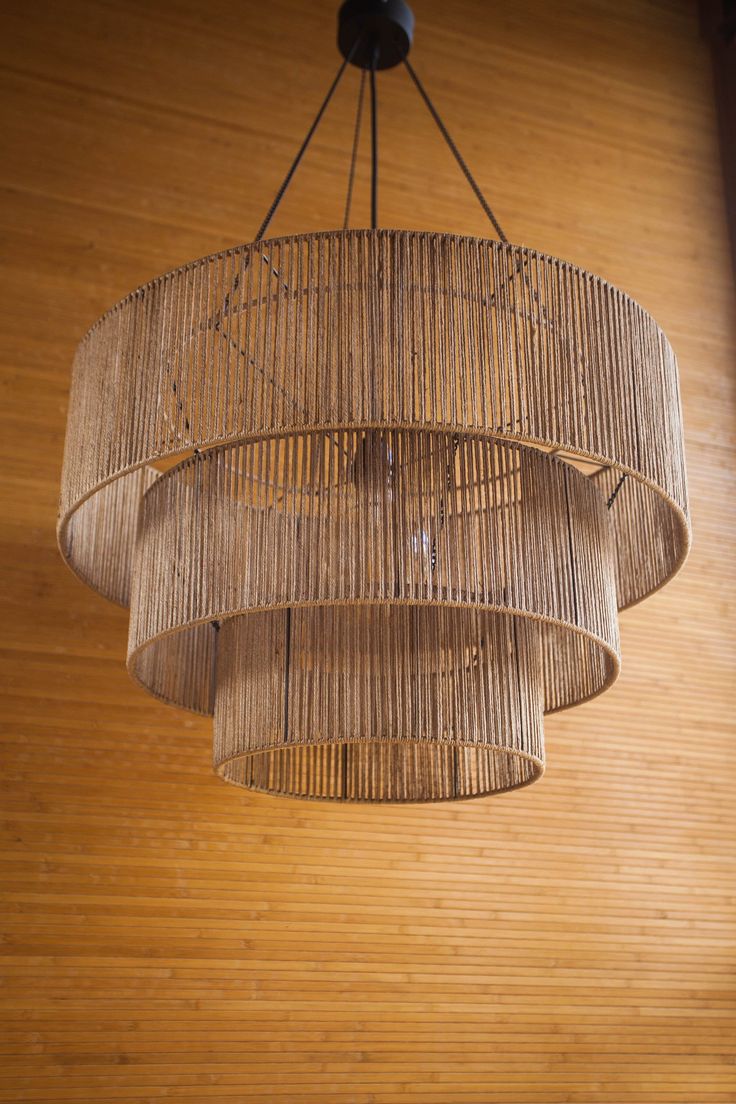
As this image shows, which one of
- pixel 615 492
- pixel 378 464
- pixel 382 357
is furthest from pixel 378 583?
pixel 615 492

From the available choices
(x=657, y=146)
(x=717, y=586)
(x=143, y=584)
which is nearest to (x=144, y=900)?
(x=143, y=584)

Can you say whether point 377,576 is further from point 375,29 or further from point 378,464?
point 375,29

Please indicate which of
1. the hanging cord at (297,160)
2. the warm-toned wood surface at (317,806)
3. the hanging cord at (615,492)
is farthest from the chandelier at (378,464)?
the warm-toned wood surface at (317,806)

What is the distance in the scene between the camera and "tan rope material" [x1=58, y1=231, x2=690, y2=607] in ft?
7.36

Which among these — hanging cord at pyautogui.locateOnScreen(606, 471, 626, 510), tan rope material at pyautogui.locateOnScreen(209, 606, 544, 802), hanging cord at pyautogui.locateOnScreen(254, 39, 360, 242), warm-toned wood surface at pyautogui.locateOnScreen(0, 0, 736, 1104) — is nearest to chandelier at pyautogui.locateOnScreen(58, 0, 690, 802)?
tan rope material at pyautogui.locateOnScreen(209, 606, 544, 802)

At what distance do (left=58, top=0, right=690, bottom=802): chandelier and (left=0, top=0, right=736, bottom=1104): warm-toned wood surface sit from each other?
45.9 inches

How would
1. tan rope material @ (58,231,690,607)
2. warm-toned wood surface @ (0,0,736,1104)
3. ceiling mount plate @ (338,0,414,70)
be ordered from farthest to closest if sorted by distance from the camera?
warm-toned wood surface @ (0,0,736,1104) < ceiling mount plate @ (338,0,414,70) < tan rope material @ (58,231,690,607)

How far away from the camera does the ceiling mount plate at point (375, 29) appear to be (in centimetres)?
339

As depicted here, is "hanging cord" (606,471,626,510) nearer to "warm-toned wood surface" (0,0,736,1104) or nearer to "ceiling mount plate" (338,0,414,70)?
"ceiling mount plate" (338,0,414,70)

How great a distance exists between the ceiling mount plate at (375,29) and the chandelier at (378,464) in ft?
4.02

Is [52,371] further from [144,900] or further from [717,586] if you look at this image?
[717,586]

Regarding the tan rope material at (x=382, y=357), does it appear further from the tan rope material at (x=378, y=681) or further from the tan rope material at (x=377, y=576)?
the tan rope material at (x=378, y=681)

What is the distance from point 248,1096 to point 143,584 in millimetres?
1739

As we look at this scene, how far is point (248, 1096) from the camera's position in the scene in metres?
3.52
